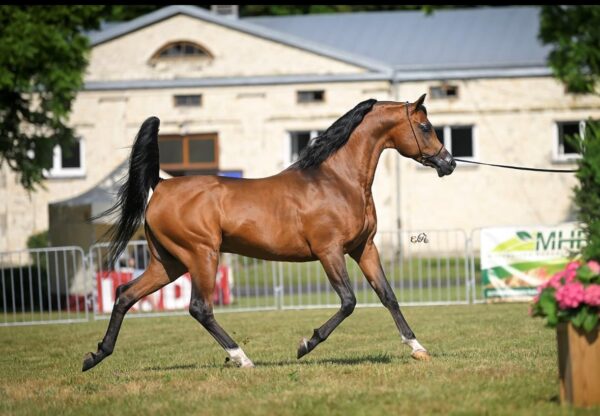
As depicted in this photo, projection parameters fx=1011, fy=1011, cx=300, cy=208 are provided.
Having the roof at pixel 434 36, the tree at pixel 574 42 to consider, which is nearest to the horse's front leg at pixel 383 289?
the tree at pixel 574 42

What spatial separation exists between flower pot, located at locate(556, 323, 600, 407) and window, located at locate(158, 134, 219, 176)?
93.4 feet

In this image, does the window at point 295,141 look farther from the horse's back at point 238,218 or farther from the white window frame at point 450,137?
the horse's back at point 238,218

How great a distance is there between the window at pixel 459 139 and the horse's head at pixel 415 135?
80.9ft

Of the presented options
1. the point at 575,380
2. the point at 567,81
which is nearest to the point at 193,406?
the point at 575,380

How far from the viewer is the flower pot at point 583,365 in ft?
23.1

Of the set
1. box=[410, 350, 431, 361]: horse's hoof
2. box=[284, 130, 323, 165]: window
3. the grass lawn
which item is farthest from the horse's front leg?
box=[284, 130, 323, 165]: window

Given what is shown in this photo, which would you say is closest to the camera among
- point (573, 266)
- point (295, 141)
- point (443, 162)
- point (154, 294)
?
point (573, 266)

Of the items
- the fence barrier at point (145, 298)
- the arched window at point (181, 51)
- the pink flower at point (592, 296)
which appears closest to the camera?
the pink flower at point (592, 296)

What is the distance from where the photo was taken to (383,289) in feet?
33.3

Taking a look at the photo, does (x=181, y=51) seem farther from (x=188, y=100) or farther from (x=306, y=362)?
(x=306, y=362)

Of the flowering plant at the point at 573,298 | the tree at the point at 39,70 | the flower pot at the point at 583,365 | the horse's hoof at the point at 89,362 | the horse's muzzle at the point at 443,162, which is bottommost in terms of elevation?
the horse's hoof at the point at 89,362

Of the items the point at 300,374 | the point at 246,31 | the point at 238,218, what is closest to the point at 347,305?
the point at 300,374

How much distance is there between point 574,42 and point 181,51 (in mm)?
16107

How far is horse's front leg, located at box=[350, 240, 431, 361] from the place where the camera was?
33.1ft
